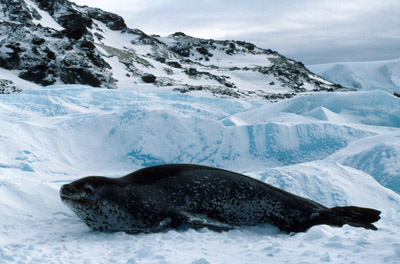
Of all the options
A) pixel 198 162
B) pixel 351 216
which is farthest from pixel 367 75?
pixel 351 216

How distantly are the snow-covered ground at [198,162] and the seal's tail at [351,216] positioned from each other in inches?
4.1

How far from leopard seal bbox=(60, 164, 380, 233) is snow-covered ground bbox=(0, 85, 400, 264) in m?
0.12

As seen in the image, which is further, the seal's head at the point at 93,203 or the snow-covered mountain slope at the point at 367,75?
the snow-covered mountain slope at the point at 367,75

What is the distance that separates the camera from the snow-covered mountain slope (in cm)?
4869

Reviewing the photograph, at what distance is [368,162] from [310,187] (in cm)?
184

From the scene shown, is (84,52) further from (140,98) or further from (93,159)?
(93,159)

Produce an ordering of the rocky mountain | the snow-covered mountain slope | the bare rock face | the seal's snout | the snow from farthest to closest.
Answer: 1. the snow-covered mountain slope
2. the snow
3. the rocky mountain
4. the bare rock face
5. the seal's snout

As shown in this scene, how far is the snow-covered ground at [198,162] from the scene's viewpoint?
8.09 ft

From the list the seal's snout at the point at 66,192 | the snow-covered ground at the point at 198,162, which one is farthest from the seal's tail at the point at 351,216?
the seal's snout at the point at 66,192

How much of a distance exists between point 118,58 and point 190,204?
29.3 metres

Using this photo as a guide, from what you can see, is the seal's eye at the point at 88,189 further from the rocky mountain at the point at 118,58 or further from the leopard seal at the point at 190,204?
the rocky mountain at the point at 118,58

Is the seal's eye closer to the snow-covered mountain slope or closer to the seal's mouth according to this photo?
the seal's mouth

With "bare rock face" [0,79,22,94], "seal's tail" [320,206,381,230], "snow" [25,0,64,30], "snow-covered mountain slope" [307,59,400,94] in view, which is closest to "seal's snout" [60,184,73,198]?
"seal's tail" [320,206,381,230]

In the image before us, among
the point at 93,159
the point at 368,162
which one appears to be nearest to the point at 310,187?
the point at 368,162
